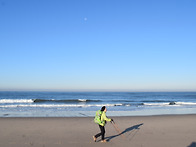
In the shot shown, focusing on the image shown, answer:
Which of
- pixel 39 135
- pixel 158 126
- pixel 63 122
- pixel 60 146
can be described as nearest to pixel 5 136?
pixel 39 135

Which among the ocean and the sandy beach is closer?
the sandy beach

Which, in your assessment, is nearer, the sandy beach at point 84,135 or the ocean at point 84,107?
the sandy beach at point 84,135

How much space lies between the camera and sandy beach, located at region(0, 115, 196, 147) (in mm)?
7387

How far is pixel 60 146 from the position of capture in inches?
278

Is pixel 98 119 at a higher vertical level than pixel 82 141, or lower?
higher

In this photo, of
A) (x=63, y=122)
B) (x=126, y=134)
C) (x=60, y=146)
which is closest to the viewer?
(x=60, y=146)

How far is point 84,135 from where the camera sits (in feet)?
28.1

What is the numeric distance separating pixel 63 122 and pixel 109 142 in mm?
4431

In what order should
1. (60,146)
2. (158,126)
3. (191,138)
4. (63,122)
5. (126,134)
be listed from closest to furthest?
(60,146)
(191,138)
(126,134)
(158,126)
(63,122)

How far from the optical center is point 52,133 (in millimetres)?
8945

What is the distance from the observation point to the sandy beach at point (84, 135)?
7.39 metres

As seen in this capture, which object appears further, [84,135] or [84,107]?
[84,107]

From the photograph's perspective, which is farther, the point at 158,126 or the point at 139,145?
the point at 158,126

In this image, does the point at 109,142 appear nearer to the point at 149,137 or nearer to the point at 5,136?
the point at 149,137
